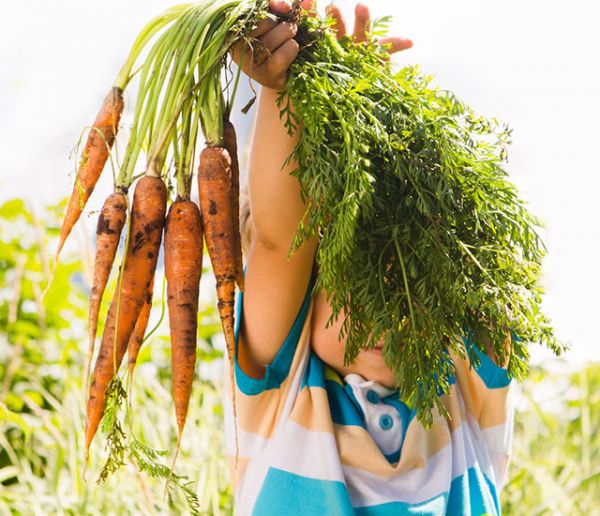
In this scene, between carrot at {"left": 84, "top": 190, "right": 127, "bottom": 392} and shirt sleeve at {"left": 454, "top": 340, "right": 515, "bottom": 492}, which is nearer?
carrot at {"left": 84, "top": 190, "right": 127, "bottom": 392}

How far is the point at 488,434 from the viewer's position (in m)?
1.67

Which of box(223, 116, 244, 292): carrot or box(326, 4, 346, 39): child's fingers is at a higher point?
box(326, 4, 346, 39): child's fingers

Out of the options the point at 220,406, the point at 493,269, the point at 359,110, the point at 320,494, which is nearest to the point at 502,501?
the point at 220,406

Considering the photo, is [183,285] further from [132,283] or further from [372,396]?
[372,396]

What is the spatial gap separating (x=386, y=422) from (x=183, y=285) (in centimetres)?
55

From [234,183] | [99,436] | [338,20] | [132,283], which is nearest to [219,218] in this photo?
[234,183]

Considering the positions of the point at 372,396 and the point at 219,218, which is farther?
the point at 372,396

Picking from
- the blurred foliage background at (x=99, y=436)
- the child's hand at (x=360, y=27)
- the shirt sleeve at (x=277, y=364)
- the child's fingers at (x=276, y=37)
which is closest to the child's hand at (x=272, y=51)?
the child's fingers at (x=276, y=37)

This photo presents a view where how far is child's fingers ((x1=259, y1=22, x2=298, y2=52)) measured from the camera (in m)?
1.16

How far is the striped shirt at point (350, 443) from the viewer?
1461 mm

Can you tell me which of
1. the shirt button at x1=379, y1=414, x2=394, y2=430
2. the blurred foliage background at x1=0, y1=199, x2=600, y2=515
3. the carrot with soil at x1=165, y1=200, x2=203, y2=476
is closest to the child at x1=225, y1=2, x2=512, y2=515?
the shirt button at x1=379, y1=414, x2=394, y2=430

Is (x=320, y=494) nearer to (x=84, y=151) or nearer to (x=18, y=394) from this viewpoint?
(x=84, y=151)

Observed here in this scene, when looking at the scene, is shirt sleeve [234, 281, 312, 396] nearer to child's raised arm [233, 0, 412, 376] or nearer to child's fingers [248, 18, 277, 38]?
child's raised arm [233, 0, 412, 376]

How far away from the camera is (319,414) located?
4.92 feet
